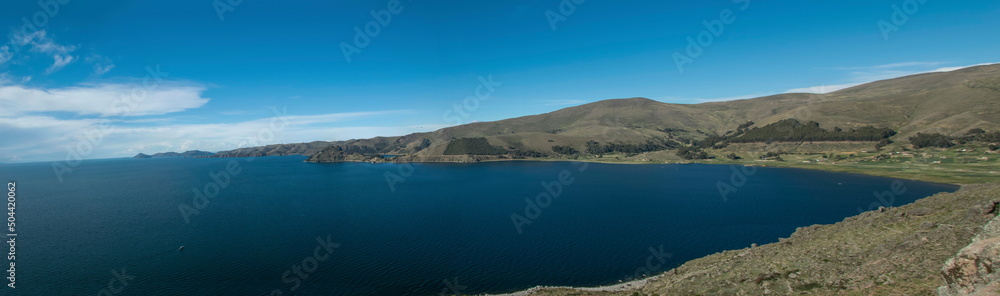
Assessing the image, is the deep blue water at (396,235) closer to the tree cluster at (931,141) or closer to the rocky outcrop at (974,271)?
the rocky outcrop at (974,271)

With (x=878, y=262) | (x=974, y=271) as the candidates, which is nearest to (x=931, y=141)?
(x=878, y=262)

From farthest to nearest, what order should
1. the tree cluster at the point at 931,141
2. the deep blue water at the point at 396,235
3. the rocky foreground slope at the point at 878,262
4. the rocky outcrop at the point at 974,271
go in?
1. the tree cluster at the point at 931,141
2. the deep blue water at the point at 396,235
3. the rocky foreground slope at the point at 878,262
4. the rocky outcrop at the point at 974,271

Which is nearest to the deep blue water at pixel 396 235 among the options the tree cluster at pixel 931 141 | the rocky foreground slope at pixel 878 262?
the rocky foreground slope at pixel 878 262

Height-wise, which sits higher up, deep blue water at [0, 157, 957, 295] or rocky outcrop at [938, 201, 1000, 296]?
rocky outcrop at [938, 201, 1000, 296]

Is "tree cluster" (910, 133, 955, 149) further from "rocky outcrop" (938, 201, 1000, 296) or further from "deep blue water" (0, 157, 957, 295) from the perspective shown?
"rocky outcrop" (938, 201, 1000, 296)

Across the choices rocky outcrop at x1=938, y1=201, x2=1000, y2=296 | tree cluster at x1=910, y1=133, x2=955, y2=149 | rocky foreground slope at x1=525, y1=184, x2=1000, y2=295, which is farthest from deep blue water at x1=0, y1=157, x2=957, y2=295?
tree cluster at x1=910, y1=133, x2=955, y2=149
